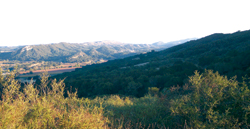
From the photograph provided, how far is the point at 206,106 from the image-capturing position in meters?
4.48

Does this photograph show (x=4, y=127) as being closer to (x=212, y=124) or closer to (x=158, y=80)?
(x=212, y=124)

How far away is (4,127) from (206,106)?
639 cm

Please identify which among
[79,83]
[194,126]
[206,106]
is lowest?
[79,83]

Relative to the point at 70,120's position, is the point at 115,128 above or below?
below

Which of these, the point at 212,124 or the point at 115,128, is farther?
the point at 115,128

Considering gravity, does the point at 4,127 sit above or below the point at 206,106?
above

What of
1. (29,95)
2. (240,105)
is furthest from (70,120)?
(240,105)

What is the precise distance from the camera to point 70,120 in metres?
3.69

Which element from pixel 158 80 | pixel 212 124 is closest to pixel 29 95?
pixel 212 124

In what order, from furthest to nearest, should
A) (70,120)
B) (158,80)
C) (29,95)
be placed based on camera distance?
(158,80) → (29,95) → (70,120)

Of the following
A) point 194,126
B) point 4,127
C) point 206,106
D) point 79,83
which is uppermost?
point 4,127

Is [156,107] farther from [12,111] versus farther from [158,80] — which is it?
[158,80]

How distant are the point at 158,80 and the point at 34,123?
Answer: 61.7 feet

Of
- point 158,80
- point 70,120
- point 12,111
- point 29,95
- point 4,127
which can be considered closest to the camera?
point 4,127
